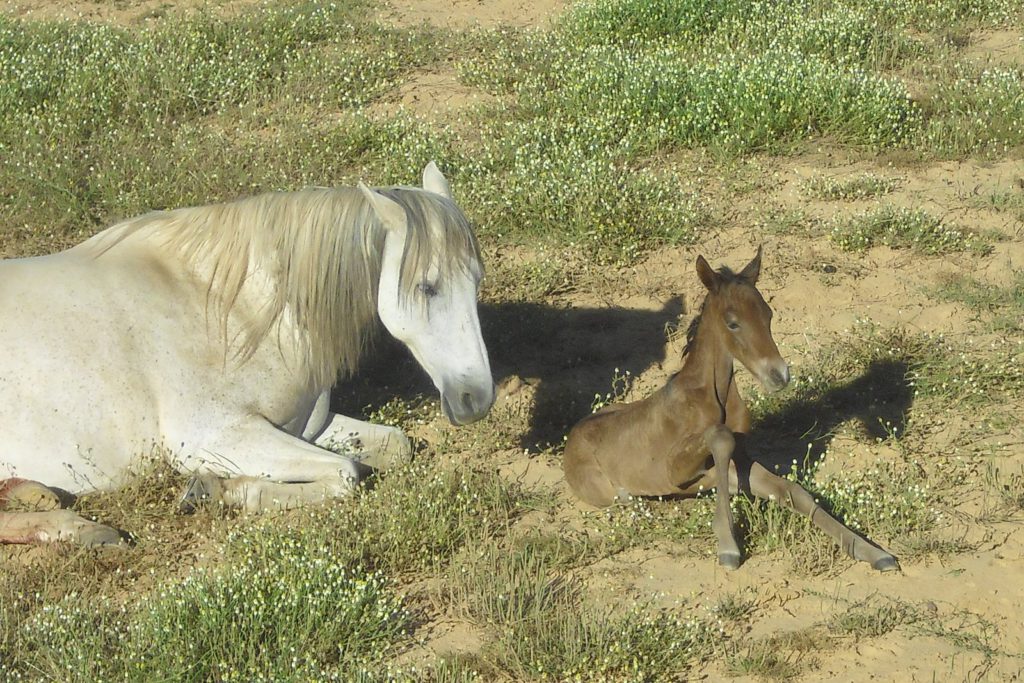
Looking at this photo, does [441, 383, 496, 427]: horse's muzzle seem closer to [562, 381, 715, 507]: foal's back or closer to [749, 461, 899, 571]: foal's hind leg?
[562, 381, 715, 507]: foal's back

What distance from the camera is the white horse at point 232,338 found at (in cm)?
556

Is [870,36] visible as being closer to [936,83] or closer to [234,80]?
[936,83]

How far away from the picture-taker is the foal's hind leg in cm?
501

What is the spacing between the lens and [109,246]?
6.05 m

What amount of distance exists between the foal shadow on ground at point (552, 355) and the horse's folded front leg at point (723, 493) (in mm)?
1570

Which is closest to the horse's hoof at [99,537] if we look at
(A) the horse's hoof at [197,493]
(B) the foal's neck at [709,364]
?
(A) the horse's hoof at [197,493]

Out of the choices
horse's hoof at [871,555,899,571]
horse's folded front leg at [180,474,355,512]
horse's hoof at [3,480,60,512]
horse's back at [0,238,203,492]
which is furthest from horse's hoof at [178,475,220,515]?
horse's hoof at [871,555,899,571]

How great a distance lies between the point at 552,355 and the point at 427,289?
1690mm

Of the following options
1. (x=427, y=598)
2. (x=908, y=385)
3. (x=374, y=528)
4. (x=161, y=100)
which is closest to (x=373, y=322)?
(x=374, y=528)

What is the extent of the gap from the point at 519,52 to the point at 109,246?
4.71 meters

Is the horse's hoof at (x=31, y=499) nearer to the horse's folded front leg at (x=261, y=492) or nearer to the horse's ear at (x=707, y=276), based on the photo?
the horse's folded front leg at (x=261, y=492)

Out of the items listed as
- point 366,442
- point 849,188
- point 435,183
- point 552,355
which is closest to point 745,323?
point 435,183

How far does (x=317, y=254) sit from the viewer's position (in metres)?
5.62

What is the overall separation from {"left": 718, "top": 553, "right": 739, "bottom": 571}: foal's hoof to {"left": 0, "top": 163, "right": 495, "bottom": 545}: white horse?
3.74 ft
